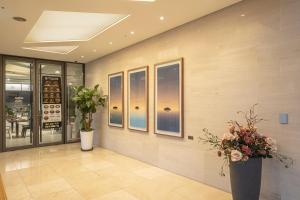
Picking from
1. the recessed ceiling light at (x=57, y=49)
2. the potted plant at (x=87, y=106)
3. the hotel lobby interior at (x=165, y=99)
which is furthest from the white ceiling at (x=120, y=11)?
the potted plant at (x=87, y=106)

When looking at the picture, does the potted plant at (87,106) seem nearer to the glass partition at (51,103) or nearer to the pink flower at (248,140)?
the glass partition at (51,103)

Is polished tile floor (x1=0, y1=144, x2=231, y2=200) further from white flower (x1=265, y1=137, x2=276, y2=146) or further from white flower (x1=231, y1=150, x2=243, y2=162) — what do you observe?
white flower (x1=265, y1=137, x2=276, y2=146)

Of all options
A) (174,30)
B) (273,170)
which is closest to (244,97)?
(273,170)

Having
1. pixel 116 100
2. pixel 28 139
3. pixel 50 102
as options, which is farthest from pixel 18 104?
pixel 116 100

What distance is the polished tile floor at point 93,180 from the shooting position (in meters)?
3.79

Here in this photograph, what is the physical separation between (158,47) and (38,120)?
5.58 metres

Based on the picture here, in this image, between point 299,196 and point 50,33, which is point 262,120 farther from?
point 50,33

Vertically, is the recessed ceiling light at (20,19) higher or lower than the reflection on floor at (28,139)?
higher

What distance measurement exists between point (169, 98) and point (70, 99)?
5357 mm

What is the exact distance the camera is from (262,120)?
3410 millimetres

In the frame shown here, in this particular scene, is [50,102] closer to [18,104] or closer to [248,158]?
[18,104]

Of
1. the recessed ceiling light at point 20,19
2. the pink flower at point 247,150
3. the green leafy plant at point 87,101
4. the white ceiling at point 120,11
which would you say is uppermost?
the white ceiling at point 120,11

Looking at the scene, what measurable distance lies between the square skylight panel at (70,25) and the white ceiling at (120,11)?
5.6 inches

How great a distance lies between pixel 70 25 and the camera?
17.5 ft
